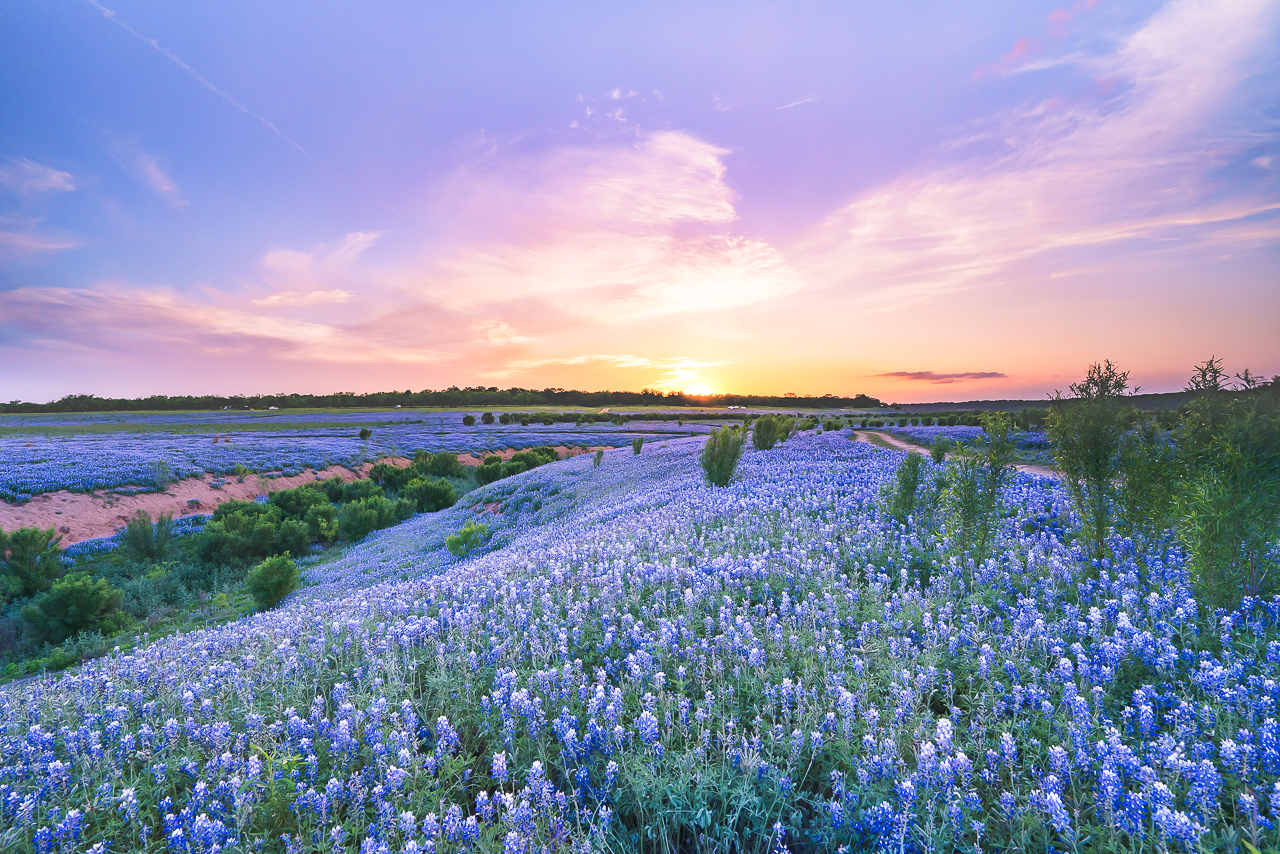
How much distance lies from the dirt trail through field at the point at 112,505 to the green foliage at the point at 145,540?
84 cm

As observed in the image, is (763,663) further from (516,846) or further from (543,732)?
(516,846)

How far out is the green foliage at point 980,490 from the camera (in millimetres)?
6797

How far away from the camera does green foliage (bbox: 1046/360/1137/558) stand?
6578 millimetres

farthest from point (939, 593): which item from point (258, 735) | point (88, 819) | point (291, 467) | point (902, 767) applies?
point (291, 467)

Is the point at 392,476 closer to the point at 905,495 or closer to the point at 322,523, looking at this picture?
the point at 322,523

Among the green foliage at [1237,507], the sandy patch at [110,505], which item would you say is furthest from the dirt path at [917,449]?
the sandy patch at [110,505]

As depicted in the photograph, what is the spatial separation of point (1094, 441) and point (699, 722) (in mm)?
6793

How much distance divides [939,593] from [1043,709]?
2.36m

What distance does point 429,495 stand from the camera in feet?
88.2

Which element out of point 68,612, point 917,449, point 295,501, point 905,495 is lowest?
point 68,612

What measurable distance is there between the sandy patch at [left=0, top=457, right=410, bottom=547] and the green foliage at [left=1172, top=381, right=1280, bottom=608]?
28360 millimetres

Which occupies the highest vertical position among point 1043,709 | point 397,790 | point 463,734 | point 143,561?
point 1043,709

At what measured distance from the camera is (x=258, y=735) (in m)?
3.61

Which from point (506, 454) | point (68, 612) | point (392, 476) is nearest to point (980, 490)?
point (68, 612)
